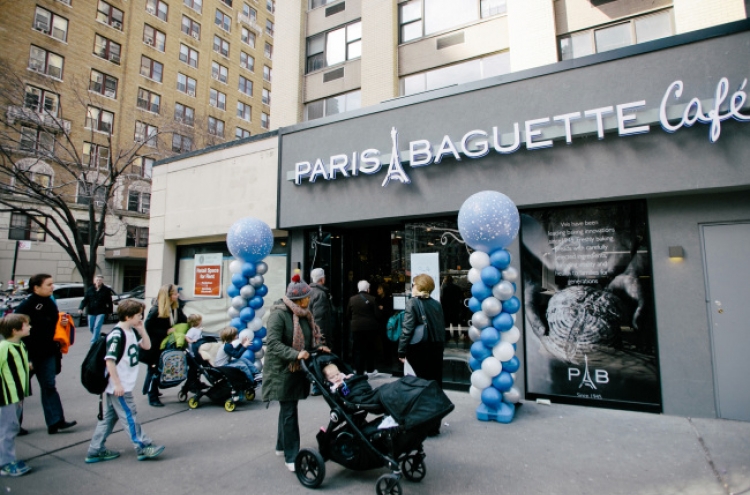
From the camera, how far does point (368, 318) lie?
7.50 m

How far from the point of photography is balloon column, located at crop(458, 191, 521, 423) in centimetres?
538

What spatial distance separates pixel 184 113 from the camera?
114ft

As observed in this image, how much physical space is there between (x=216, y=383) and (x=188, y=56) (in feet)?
126

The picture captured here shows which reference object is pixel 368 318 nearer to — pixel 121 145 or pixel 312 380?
pixel 312 380

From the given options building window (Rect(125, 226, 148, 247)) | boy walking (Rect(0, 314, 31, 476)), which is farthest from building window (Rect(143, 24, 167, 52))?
Result: boy walking (Rect(0, 314, 31, 476))

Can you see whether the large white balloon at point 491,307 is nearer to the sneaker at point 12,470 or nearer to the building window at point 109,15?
the sneaker at point 12,470

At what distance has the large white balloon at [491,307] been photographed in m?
5.39

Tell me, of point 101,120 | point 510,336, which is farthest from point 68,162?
point 510,336

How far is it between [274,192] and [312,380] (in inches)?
259

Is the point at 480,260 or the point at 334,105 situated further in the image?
the point at 334,105

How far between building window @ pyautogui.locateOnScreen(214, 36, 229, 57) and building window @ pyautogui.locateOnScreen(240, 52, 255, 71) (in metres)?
1.74

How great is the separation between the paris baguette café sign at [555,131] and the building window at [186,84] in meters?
33.3

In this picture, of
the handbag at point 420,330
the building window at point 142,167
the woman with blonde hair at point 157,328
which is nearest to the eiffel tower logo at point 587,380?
the handbag at point 420,330

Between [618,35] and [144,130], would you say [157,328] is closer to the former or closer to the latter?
[618,35]
